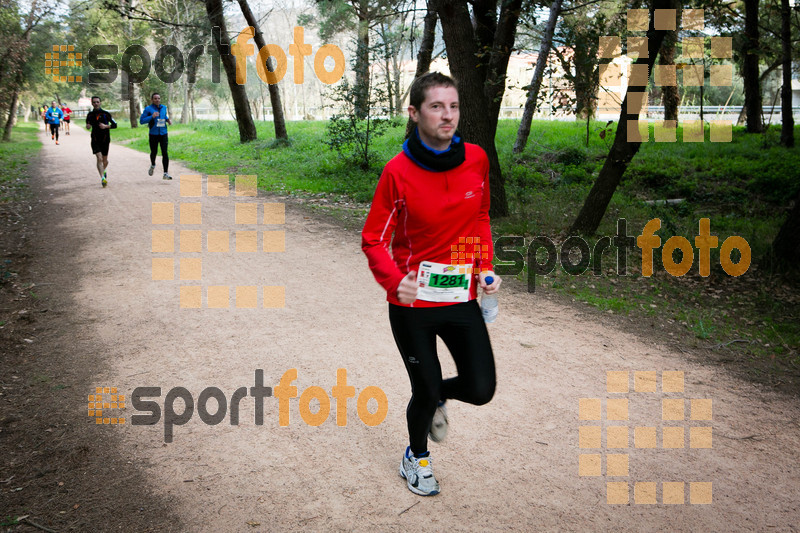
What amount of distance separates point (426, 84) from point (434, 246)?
0.85 meters

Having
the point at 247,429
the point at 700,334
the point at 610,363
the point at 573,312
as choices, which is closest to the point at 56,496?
the point at 247,429

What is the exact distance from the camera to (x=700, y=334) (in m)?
6.46

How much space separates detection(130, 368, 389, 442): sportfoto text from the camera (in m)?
4.46

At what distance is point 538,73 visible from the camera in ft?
45.5

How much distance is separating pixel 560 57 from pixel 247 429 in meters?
7.82

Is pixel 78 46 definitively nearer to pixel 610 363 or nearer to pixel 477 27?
pixel 477 27

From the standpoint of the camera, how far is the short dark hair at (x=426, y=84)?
3.06 meters

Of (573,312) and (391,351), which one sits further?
(573,312)
